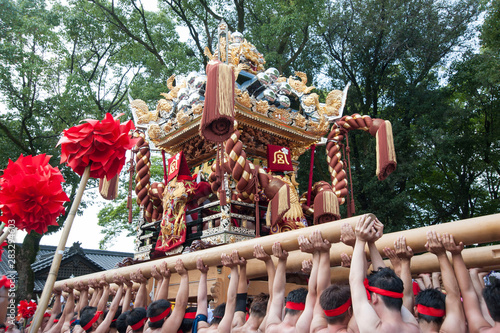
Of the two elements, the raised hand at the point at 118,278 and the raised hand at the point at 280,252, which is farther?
the raised hand at the point at 118,278

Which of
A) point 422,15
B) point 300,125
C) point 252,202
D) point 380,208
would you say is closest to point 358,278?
point 252,202

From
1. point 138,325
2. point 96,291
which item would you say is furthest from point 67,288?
point 138,325

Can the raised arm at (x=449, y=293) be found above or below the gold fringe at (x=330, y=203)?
below

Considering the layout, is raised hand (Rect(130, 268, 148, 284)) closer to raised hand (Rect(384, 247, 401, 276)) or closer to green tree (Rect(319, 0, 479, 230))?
raised hand (Rect(384, 247, 401, 276))

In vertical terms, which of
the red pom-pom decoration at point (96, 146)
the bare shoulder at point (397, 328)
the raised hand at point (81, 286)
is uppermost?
the red pom-pom decoration at point (96, 146)

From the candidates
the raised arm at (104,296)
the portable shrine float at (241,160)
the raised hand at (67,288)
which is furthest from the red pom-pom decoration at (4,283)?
the portable shrine float at (241,160)

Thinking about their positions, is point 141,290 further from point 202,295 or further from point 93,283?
point 202,295

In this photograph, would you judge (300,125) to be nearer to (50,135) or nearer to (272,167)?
(272,167)

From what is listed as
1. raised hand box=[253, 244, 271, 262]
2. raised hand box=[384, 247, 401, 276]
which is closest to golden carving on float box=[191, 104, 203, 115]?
raised hand box=[253, 244, 271, 262]

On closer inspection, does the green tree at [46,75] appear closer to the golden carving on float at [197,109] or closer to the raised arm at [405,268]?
the golden carving on float at [197,109]

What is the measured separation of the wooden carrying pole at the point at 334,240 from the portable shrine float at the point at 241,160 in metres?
1.33

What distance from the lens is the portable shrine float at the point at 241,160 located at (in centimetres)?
532

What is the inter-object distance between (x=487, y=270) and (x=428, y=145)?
30.8 feet

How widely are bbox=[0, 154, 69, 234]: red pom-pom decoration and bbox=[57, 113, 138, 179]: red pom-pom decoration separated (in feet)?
0.62
